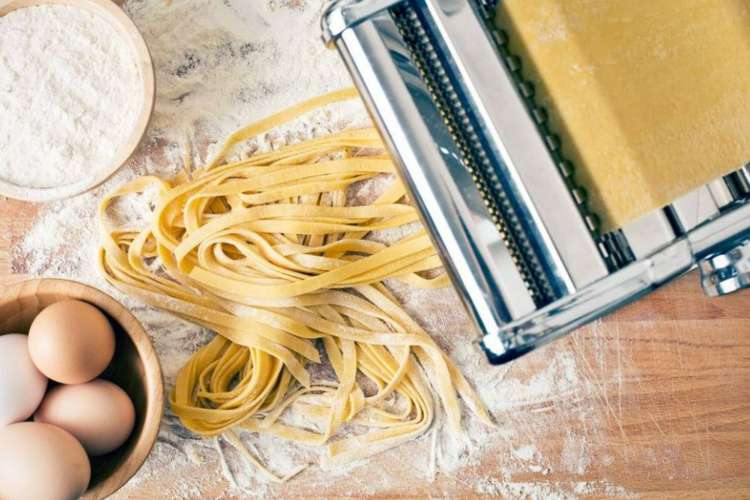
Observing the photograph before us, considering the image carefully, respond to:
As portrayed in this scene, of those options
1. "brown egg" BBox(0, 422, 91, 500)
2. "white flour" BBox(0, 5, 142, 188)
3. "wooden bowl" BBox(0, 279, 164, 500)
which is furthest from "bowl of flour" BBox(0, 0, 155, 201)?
"brown egg" BBox(0, 422, 91, 500)

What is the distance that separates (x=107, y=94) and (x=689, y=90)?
0.62 meters

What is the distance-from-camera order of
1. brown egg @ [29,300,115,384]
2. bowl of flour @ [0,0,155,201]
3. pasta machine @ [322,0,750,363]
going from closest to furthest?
pasta machine @ [322,0,750,363], brown egg @ [29,300,115,384], bowl of flour @ [0,0,155,201]

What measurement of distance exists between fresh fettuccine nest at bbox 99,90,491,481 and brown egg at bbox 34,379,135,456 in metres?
Result: 0.12

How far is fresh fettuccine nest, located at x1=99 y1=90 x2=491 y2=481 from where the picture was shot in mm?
984

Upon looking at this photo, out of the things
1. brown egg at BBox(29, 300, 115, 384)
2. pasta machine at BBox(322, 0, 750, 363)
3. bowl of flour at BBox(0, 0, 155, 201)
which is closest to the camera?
pasta machine at BBox(322, 0, 750, 363)

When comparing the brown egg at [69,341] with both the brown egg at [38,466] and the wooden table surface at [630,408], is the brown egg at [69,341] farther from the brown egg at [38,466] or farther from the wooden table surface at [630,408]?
the wooden table surface at [630,408]

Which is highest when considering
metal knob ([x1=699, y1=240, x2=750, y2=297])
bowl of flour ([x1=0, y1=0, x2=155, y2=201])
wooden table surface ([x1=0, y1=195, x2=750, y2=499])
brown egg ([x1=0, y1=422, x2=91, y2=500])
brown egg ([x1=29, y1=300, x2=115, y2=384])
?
bowl of flour ([x1=0, y1=0, x2=155, y2=201])

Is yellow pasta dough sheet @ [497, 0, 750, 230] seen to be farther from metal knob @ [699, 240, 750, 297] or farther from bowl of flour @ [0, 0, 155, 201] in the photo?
bowl of flour @ [0, 0, 155, 201]

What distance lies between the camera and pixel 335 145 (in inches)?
39.4

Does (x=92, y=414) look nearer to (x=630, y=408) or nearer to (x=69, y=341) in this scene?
(x=69, y=341)

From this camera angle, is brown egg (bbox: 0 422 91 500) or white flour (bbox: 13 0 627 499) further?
white flour (bbox: 13 0 627 499)

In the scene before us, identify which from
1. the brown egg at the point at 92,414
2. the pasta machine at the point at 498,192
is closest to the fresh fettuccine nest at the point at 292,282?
the brown egg at the point at 92,414

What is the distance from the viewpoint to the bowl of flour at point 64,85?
952 millimetres

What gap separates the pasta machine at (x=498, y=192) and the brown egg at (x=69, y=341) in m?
0.35
